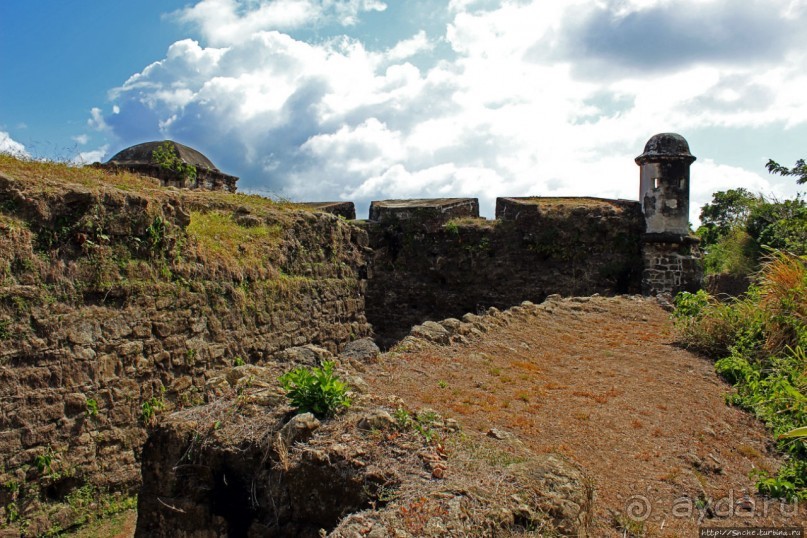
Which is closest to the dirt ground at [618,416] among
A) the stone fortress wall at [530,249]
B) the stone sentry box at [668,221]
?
the stone sentry box at [668,221]

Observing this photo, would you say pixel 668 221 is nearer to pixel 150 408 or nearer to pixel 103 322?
pixel 150 408

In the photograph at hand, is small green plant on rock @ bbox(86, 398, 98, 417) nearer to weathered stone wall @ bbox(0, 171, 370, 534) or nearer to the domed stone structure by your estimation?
weathered stone wall @ bbox(0, 171, 370, 534)

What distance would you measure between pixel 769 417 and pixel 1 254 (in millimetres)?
7560

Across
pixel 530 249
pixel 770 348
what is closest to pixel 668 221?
pixel 530 249

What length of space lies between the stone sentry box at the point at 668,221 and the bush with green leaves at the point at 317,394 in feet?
40.9

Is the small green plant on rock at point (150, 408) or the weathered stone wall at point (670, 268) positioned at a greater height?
the weathered stone wall at point (670, 268)

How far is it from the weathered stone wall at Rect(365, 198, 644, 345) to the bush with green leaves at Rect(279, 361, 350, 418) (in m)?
11.6

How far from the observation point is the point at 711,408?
6590 millimetres

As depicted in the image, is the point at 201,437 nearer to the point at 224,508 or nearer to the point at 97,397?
Result: the point at 224,508

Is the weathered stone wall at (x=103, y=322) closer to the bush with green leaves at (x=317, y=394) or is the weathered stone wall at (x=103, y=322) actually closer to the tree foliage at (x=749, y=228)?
the bush with green leaves at (x=317, y=394)

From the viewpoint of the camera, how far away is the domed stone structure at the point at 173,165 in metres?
14.7

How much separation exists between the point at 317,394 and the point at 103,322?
335 cm

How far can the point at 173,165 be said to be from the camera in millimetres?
14531

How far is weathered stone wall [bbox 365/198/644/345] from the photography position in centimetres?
1580
